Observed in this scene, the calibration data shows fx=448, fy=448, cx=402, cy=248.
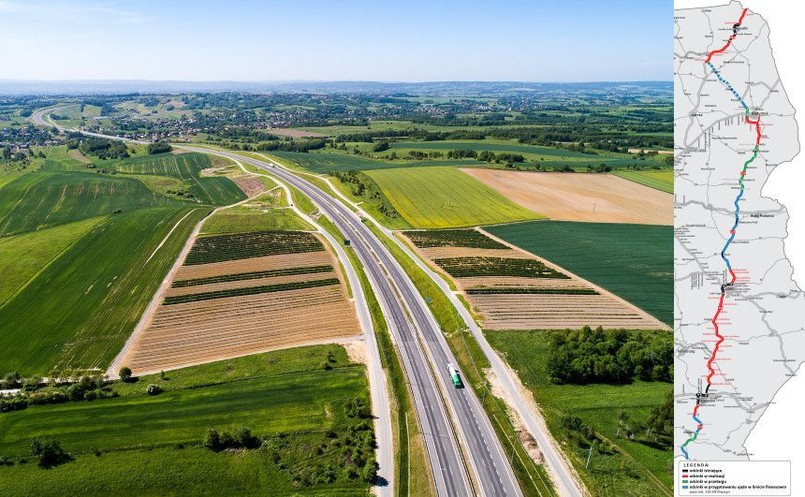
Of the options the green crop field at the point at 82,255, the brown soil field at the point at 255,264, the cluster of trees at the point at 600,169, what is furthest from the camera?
the cluster of trees at the point at 600,169

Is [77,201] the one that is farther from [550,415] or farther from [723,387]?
[723,387]

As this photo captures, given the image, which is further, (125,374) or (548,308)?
(548,308)

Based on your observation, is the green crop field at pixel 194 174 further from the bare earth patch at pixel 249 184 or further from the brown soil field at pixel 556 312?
the brown soil field at pixel 556 312

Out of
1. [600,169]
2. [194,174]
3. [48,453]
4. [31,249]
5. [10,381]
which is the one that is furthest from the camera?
[194,174]

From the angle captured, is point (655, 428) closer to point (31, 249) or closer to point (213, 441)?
point (213, 441)

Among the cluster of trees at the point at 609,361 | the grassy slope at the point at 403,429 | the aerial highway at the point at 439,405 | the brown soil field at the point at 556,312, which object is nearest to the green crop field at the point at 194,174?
the aerial highway at the point at 439,405

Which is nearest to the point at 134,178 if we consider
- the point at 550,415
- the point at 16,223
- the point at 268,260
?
the point at 16,223

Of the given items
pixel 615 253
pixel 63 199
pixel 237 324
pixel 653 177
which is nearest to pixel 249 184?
pixel 63 199

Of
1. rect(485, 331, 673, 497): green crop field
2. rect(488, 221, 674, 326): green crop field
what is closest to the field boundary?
rect(488, 221, 674, 326): green crop field
